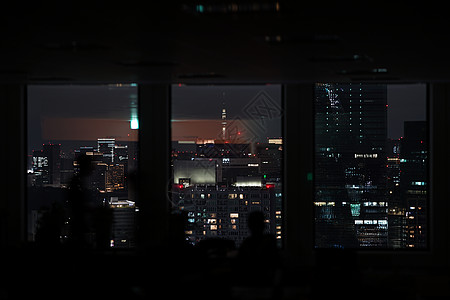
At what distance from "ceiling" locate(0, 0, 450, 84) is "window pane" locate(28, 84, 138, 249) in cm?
239

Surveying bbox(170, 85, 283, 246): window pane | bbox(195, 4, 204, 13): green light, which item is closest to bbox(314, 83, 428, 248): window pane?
bbox(170, 85, 283, 246): window pane

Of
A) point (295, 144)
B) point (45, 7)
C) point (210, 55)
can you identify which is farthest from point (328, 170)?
point (45, 7)

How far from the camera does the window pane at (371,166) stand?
32.9 ft

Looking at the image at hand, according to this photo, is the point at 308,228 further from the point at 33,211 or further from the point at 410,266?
the point at 33,211

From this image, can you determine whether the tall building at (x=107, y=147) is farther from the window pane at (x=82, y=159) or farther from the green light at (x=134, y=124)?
the green light at (x=134, y=124)

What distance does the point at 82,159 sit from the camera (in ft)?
32.9

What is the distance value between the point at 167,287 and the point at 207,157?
18.3 ft

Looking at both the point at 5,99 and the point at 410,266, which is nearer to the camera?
the point at 410,266

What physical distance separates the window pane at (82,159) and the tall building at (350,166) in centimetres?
346

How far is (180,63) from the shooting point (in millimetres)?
6770

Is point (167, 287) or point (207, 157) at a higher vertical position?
point (207, 157)

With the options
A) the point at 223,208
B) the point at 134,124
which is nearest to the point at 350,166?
the point at 223,208

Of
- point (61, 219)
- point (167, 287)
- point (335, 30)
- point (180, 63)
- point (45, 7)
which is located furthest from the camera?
point (61, 219)

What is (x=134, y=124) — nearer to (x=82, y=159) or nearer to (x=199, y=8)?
(x=82, y=159)
